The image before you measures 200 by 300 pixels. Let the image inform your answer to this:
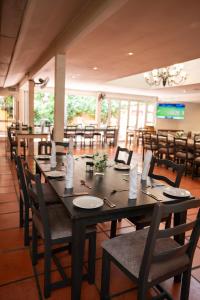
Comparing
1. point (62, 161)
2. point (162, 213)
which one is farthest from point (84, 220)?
point (62, 161)

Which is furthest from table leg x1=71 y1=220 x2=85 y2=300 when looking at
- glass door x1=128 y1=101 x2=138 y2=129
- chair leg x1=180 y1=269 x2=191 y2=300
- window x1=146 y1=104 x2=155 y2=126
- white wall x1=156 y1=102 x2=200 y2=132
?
white wall x1=156 y1=102 x2=200 y2=132

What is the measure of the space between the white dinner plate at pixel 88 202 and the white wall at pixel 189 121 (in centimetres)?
1208

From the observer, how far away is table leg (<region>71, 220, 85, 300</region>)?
4.89 ft

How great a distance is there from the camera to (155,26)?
282 centimetres

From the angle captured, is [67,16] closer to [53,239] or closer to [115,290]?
[53,239]

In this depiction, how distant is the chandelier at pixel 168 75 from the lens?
6.22 meters

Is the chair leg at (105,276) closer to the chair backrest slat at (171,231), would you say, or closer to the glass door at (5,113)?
the chair backrest slat at (171,231)

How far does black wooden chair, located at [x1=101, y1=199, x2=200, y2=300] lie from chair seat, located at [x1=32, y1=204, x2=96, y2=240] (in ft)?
0.97

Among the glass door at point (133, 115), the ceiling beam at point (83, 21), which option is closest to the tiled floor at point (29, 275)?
the ceiling beam at point (83, 21)

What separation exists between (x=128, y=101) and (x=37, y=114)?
4.69 metres

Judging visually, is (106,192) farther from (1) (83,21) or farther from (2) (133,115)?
(2) (133,115)

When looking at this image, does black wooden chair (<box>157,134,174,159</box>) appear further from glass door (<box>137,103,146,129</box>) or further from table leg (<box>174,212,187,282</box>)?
glass door (<box>137,103,146,129</box>)

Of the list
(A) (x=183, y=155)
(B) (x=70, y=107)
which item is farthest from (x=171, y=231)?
(B) (x=70, y=107)

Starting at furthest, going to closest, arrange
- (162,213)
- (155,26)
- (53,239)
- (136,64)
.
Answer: (136,64) → (155,26) → (53,239) → (162,213)
